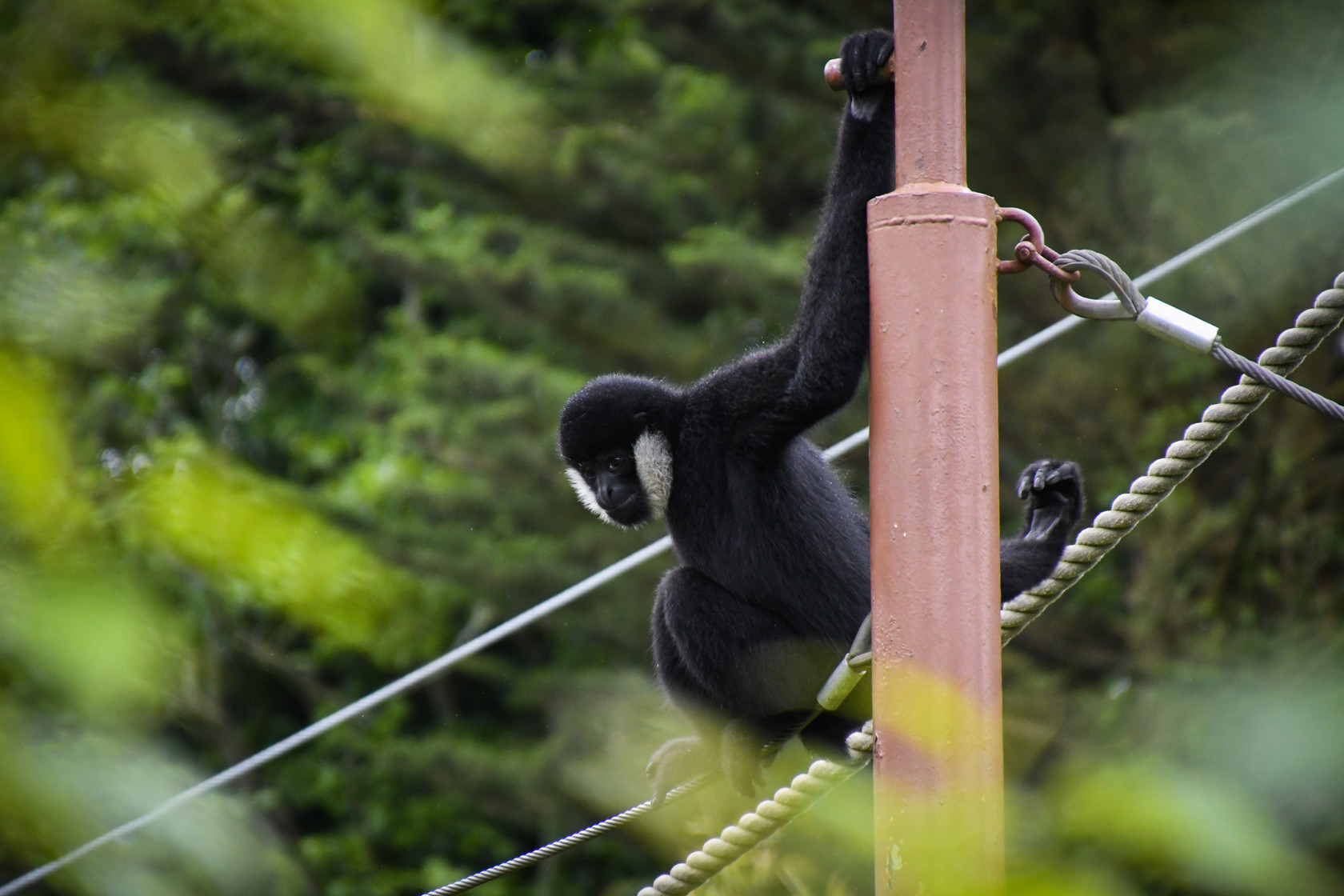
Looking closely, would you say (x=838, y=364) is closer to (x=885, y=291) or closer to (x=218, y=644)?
(x=885, y=291)

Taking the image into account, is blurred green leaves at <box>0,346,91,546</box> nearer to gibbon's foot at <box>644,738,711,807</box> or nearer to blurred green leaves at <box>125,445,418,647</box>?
blurred green leaves at <box>125,445,418,647</box>

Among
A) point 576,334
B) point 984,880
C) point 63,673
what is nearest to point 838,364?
point 984,880

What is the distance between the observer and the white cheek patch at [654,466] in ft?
12.2

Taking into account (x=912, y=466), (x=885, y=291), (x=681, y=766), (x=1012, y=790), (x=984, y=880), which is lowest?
(x=1012, y=790)

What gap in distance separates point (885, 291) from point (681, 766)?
7.65ft

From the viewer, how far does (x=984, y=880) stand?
1770 millimetres

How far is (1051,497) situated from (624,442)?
135 cm

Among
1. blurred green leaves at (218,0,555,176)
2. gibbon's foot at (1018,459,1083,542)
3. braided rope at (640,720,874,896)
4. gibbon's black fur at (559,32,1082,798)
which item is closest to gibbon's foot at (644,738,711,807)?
gibbon's black fur at (559,32,1082,798)

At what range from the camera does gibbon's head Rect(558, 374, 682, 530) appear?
12.3 feet

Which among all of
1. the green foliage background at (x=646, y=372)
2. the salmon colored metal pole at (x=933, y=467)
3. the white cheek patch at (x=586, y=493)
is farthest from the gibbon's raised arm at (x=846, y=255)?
the white cheek patch at (x=586, y=493)

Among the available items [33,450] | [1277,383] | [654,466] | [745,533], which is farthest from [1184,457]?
[33,450]

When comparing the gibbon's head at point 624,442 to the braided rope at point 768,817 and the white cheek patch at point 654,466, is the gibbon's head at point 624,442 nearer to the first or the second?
the white cheek patch at point 654,466

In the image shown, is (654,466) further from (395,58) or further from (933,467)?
(395,58)

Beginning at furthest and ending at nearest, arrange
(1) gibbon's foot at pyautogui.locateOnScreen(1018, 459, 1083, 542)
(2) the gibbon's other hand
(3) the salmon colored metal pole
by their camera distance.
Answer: (1) gibbon's foot at pyautogui.locateOnScreen(1018, 459, 1083, 542) < (2) the gibbon's other hand < (3) the salmon colored metal pole
